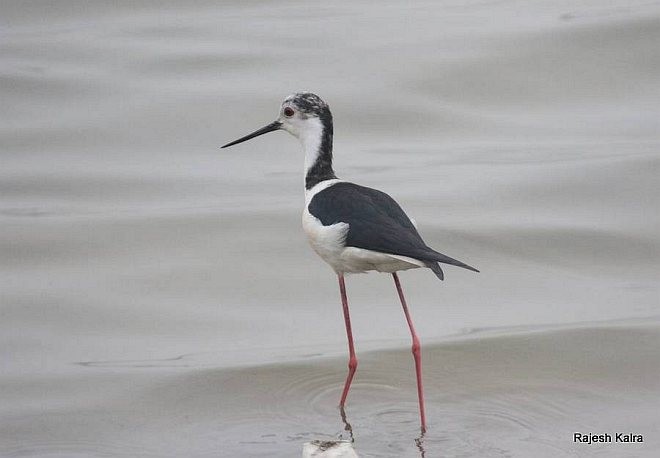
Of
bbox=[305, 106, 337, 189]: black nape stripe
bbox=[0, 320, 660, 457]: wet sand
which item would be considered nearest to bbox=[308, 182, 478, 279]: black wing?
bbox=[305, 106, 337, 189]: black nape stripe

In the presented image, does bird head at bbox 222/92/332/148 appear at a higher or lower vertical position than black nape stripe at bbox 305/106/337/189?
higher

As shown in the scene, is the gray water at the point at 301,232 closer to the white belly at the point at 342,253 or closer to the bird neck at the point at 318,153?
the white belly at the point at 342,253

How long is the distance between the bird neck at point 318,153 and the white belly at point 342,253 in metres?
0.39

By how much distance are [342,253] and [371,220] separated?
24 centimetres

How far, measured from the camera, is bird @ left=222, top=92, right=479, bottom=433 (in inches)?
228

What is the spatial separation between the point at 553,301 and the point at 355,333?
126 centimetres

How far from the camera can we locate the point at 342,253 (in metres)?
6.10

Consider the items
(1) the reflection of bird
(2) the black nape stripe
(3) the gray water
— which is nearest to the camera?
(1) the reflection of bird

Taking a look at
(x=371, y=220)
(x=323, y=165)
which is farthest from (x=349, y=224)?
(x=323, y=165)

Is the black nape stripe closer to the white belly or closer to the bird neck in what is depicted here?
the bird neck

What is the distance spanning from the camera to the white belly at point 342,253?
5938 millimetres

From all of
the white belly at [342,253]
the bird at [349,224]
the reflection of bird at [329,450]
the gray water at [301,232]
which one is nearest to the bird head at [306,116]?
the bird at [349,224]

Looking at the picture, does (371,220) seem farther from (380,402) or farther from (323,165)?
(380,402)

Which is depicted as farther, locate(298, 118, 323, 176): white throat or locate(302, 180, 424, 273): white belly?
locate(298, 118, 323, 176): white throat
